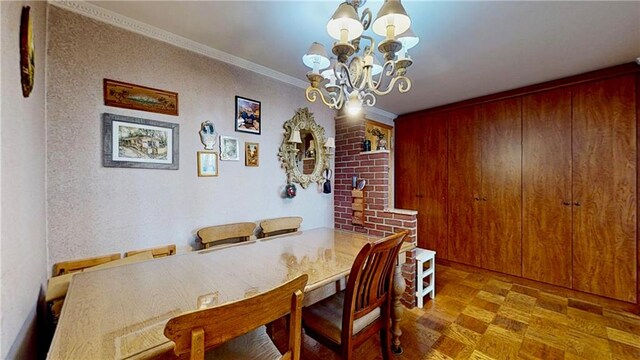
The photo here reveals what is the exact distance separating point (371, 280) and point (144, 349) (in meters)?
0.98

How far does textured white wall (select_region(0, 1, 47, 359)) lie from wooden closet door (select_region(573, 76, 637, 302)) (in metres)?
3.99

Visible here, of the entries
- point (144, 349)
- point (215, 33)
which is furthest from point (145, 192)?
point (144, 349)

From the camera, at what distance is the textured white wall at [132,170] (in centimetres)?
146

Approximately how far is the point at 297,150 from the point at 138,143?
139 cm

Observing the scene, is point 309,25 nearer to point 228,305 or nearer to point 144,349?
point 228,305

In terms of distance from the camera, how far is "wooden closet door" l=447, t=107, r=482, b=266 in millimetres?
3219

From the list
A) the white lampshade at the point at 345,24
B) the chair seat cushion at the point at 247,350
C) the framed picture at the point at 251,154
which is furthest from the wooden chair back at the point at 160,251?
→ the white lampshade at the point at 345,24

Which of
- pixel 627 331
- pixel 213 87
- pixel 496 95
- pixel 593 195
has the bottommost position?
pixel 627 331

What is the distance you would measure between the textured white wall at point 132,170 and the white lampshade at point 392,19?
1.45 m

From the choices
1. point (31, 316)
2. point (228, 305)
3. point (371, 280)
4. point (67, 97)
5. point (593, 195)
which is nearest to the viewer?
point (228, 305)

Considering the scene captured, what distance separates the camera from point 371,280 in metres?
1.30

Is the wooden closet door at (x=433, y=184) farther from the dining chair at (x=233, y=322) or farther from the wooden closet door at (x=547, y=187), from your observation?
the dining chair at (x=233, y=322)

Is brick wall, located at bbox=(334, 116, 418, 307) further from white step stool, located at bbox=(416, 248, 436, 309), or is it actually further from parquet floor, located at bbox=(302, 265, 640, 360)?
parquet floor, located at bbox=(302, 265, 640, 360)

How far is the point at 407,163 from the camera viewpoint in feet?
12.8
